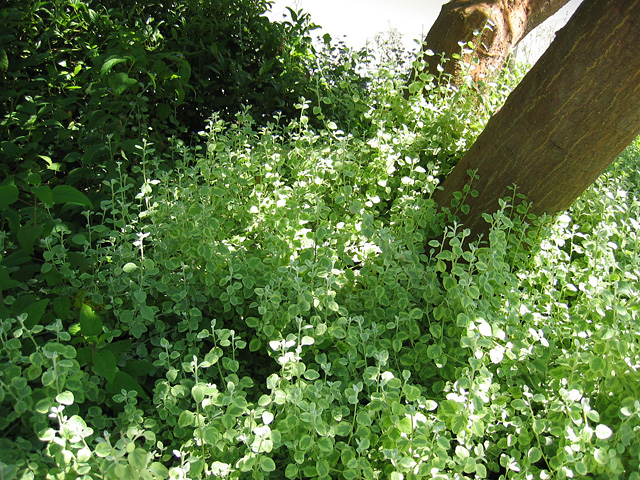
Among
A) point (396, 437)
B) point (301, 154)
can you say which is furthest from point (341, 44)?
point (396, 437)

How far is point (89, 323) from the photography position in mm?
1551

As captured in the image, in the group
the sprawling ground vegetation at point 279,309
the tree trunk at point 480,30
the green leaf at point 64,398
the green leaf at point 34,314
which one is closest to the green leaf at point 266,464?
the sprawling ground vegetation at point 279,309

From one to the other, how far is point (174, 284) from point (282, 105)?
192 cm

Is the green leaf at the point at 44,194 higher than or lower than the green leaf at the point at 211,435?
higher

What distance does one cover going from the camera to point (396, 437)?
4.58ft

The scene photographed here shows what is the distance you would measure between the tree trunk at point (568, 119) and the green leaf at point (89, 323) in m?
1.60

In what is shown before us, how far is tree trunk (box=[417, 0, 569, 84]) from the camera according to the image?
3477 mm

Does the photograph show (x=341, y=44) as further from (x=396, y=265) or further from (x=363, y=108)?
(x=396, y=265)

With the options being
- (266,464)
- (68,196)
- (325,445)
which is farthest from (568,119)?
(68,196)

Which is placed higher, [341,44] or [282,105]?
[341,44]

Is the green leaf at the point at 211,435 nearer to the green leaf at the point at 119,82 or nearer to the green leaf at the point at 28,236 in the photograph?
the green leaf at the point at 28,236

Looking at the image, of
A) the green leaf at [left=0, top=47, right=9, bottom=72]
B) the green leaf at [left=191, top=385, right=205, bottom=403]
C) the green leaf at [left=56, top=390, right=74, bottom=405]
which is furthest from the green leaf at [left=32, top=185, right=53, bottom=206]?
the green leaf at [left=0, top=47, right=9, bottom=72]

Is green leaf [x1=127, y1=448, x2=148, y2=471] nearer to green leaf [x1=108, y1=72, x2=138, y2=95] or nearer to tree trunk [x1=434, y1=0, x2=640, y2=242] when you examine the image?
tree trunk [x1=434, y1=0, x2=640, y2=242]

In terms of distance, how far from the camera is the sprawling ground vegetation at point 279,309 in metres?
1.38
